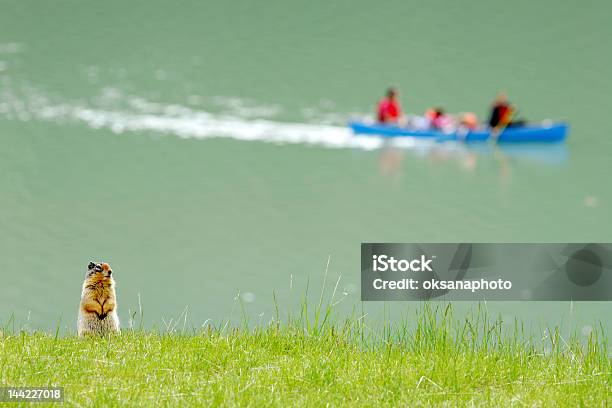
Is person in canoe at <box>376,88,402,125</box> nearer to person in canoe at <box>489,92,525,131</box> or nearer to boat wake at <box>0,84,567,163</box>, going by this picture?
boat wake at <box>0,84,567,163</box>

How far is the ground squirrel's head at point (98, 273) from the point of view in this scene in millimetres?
4188

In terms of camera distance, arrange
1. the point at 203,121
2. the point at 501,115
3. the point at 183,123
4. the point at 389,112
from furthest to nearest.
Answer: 1. the point at 203,121
2. the point at 183,123
3. the point at 389,112
4. the point at 501,115

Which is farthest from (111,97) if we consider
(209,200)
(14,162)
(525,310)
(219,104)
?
(525,310)

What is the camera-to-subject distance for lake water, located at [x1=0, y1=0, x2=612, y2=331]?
34.0ft

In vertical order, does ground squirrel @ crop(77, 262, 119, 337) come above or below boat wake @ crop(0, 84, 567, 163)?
below

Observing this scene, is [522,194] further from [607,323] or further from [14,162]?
[14,162]

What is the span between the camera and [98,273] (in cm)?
420

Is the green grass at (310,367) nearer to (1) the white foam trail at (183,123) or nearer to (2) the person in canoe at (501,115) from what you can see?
(1) the white foam trail at (183,123)

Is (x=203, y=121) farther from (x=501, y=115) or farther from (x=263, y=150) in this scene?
(x=501, y=115)

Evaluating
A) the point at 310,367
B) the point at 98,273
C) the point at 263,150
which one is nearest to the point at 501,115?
the point at 263,150

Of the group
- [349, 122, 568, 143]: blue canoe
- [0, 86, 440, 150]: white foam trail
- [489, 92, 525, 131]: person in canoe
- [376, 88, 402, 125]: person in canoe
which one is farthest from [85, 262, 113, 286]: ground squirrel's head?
[376, 88, 402, 125]: person in canoe

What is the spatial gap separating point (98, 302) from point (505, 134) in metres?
17.5

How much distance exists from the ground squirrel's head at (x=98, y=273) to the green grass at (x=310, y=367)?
303 millimetres

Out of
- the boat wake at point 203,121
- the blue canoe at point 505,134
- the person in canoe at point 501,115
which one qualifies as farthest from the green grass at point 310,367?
the person in canoe at point 501,115
